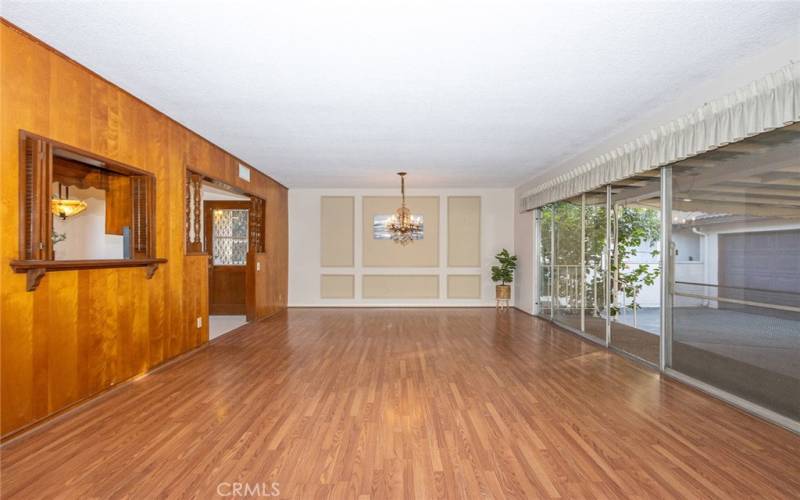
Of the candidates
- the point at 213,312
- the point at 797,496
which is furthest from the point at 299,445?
the point at 213,312

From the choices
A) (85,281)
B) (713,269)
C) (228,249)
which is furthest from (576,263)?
(228,249)

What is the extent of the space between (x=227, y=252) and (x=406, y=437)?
21.5 feet

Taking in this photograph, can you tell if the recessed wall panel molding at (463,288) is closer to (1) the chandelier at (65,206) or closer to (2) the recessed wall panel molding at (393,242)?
(2) the recessed wall panel molding at (393,242)

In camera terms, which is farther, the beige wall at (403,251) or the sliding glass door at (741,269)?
the beige wall at (403,251)

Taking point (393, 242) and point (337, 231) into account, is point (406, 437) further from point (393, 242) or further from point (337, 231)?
point (337, 231)

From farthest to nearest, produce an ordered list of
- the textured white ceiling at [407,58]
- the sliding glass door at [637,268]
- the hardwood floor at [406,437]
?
1. the sliding glass door at [637,268]
2. the textured white ceiling at [407,58]
3. the hardwood floor at [406,437]

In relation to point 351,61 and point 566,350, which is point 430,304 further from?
point 351,61

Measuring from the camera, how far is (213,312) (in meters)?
8.16

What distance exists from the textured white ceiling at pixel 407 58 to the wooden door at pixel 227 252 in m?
3.25

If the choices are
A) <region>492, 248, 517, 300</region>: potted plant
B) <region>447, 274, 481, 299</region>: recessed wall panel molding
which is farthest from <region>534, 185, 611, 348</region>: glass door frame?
<region>447, 274, 481, 299</region>: recessed wall panel molding

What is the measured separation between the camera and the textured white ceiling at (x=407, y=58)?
2545 mm

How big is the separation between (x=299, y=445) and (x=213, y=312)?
630 centimetres

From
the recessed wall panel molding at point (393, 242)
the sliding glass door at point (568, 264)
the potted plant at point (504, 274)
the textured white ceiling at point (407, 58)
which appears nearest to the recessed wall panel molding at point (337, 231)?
the recessed wall panel molding at point (393, 242)

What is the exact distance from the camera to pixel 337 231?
31.2ft
